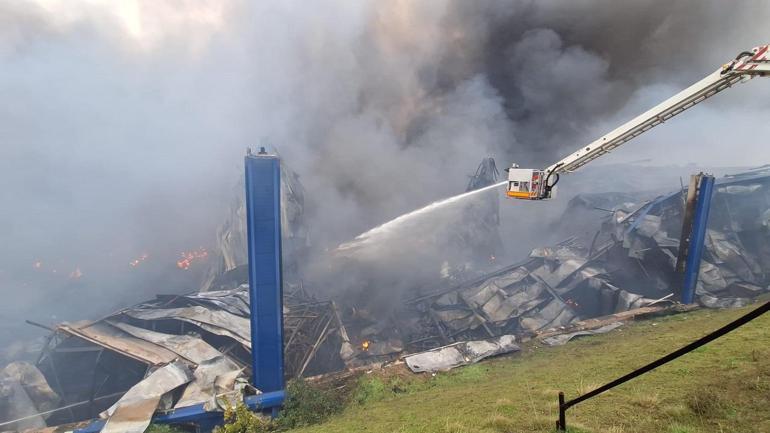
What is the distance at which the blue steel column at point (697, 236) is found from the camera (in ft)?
37.4

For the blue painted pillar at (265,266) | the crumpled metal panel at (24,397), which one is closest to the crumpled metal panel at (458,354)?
the blue painted pillar at (265,266)

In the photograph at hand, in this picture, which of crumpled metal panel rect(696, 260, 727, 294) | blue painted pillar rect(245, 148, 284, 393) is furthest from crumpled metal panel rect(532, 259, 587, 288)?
blue painted pillar rect(245, 148, 284, 393)

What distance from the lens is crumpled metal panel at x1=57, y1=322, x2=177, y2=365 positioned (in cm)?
885

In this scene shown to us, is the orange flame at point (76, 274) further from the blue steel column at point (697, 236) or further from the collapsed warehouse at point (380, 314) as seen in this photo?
the blue steel column at point (697, 236)

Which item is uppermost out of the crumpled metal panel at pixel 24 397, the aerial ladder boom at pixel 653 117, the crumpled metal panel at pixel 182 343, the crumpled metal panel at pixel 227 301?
the aerial ladder boom at pixel 653 117

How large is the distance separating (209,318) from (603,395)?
9.46m

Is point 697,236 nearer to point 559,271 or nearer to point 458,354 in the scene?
point 559,271

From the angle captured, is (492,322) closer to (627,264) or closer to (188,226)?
(627,264)

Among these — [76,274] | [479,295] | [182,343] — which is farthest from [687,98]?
[76,274]

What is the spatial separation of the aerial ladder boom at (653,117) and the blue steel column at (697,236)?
579cm

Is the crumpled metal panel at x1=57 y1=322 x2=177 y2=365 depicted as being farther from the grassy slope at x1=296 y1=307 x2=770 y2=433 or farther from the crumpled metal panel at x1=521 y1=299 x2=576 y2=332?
the crumpled metal panel at x1=521 y1=299 x2=576 y2=332

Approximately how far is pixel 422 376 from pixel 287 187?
9797 millimetres

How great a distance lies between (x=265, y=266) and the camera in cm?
802

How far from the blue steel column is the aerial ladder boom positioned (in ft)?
19.0
